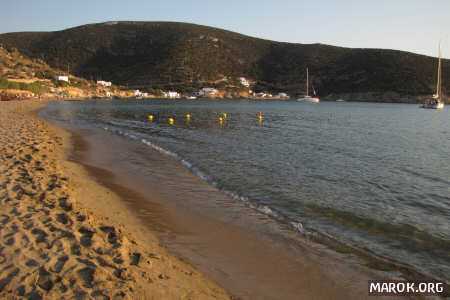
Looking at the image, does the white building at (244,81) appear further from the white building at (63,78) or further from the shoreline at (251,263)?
the shoreline at (251,263)

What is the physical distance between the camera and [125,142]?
1844cm

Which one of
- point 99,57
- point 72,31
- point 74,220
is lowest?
point 74,220

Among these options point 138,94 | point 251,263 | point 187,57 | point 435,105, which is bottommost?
point 251,263

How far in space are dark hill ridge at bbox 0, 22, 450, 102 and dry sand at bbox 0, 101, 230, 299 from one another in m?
130

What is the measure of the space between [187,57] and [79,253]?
14107cm

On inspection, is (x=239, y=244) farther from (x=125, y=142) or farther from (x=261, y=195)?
(x=125, y=142)

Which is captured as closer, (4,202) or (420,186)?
(4,202)

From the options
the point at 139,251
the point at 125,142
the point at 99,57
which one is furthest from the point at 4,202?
the point at 99,57

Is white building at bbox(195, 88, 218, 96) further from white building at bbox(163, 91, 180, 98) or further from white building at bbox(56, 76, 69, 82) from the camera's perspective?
white building at bbox(56, 76, 69, 82)

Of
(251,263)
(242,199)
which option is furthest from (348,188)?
(251,263)

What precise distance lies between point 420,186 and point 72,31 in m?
172

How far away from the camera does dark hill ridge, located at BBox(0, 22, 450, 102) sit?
131 metres

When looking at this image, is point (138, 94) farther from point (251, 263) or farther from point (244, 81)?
point (251, 263)

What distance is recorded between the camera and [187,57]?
13750cm
